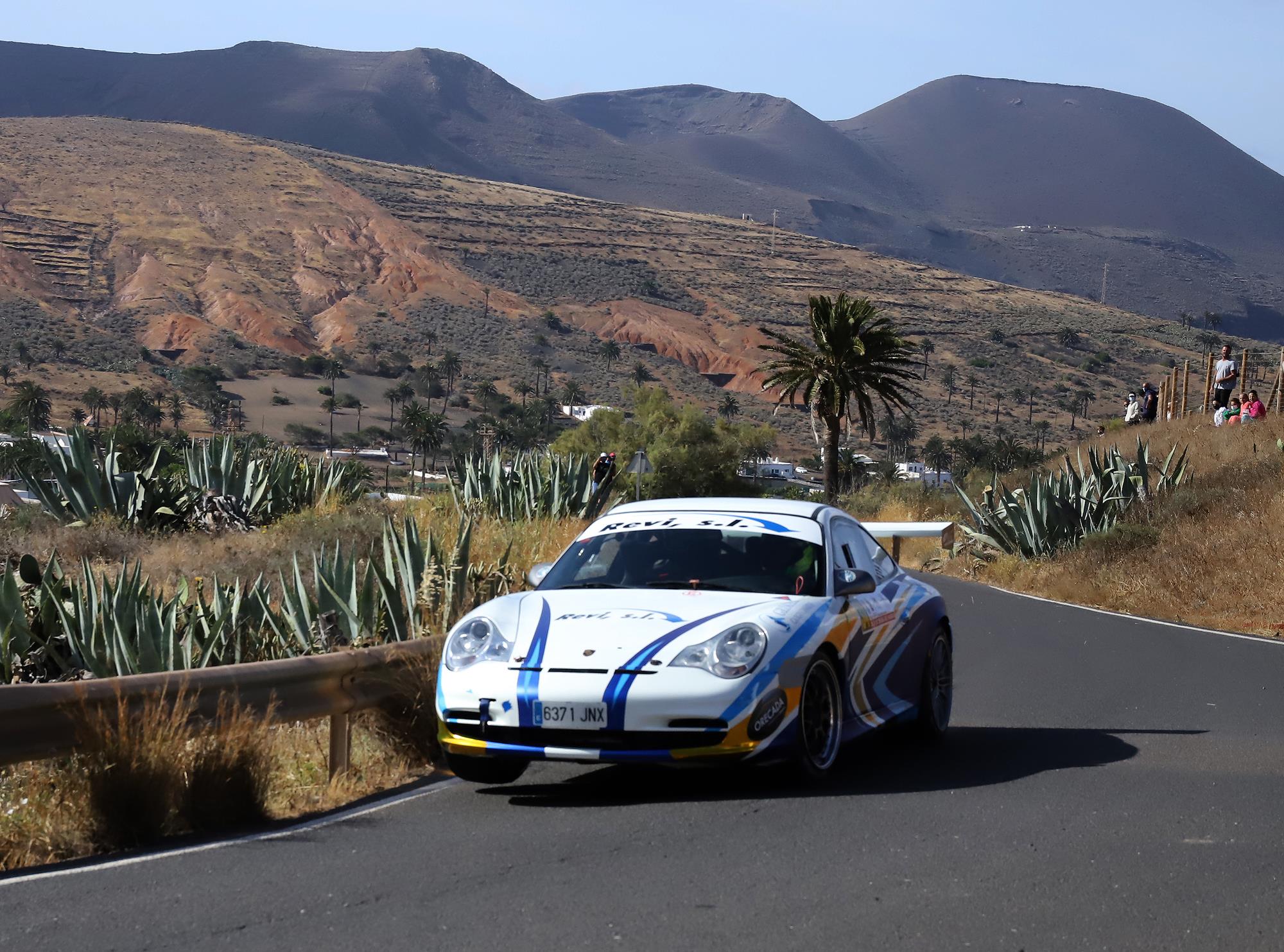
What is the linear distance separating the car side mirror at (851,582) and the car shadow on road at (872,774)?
95cm

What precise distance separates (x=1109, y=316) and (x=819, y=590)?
152m

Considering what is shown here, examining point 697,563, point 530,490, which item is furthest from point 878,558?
point 530,490

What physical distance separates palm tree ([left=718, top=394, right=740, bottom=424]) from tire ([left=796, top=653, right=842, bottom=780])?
95857 mm

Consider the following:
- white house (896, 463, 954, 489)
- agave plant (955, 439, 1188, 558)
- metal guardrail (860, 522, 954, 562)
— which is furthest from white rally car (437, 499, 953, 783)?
white house (896, 463, 954, 489)

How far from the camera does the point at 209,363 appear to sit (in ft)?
376

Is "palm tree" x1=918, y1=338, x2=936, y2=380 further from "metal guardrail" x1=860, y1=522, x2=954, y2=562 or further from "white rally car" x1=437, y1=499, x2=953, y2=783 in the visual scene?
"white rally car" x1=437, y1=499, x2=953, y2=783

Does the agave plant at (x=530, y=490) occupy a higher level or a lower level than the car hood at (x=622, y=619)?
lower

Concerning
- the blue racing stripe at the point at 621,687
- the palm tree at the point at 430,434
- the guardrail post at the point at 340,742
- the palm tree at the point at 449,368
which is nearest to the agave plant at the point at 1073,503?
the guardrail post at the point at 340,742

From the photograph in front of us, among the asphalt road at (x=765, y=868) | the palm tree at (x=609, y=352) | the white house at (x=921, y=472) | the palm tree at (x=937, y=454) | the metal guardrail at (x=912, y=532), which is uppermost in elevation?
the asphalt road at (x=765, y=868)

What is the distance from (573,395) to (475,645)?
104166 mm

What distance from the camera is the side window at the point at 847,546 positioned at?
28.3 feet

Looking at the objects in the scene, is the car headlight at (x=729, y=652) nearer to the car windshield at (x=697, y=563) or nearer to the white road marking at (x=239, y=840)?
the car windshield at (x=697, y=563)

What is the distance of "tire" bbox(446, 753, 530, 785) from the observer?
7508 mm

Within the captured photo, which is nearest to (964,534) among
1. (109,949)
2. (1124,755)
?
(1124,755)
